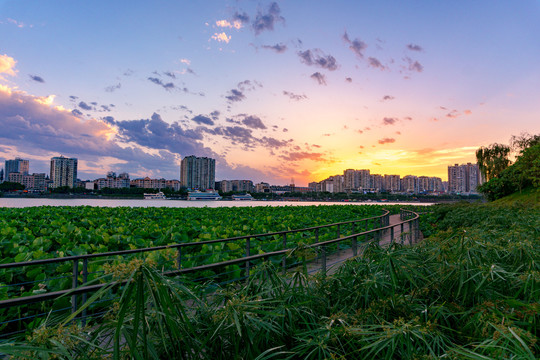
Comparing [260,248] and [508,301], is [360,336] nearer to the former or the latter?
[508,301]

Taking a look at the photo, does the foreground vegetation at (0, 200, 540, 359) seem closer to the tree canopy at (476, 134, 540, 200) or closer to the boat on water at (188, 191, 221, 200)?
the tree canopy at (476, 134, 540, 200)

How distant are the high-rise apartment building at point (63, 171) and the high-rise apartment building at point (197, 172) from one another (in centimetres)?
5775

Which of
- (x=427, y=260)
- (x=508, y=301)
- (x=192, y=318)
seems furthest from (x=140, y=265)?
(x=427, y=260)

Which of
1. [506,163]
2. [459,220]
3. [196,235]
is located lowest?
[196,235]

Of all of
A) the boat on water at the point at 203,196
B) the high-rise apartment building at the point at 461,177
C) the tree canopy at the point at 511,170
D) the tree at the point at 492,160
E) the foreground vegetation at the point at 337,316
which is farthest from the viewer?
the high-rise apartment building at the point at 461,177

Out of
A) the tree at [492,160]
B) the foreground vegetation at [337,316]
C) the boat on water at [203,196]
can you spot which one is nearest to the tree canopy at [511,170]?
the tree at [492,160]

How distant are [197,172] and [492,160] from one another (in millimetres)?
132082

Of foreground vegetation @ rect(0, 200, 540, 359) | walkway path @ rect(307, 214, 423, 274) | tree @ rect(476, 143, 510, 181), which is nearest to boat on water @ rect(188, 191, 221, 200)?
tree @ rect(476, 143, 510, 181)

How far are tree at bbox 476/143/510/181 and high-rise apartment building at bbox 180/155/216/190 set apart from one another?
410ft

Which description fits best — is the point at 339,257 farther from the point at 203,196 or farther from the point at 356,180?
the point at 356,180

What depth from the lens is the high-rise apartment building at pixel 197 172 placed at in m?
147

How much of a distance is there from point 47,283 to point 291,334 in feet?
16.0

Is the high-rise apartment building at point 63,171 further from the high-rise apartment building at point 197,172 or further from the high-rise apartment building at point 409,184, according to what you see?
the high-rise apartment building at point 409,184

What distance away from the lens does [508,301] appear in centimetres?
151
